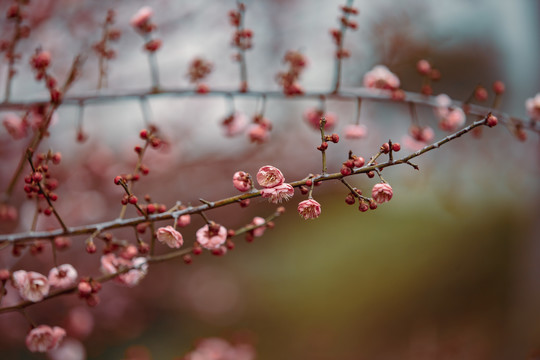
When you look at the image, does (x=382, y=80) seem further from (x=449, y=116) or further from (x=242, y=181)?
(x=242, y=181)

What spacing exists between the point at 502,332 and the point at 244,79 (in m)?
3.91

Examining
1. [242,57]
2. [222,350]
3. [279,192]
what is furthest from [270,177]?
[222,350]

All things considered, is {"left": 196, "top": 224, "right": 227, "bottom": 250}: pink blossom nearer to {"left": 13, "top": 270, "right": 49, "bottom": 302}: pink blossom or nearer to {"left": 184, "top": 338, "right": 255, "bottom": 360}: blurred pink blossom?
{"left": 13, "top": 270, "right": 49, "bottom": 302}: pink blossom

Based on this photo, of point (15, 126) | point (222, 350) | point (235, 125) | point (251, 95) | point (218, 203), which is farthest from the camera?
point (222, 350)

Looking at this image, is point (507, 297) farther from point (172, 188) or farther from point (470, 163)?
point (172, 188)

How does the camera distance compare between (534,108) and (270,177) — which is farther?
(534,108)

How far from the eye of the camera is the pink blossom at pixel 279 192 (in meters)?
0.76

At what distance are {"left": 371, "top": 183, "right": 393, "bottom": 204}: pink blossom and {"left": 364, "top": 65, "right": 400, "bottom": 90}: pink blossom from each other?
744 mm

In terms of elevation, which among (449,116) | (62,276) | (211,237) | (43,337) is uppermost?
(449,116)

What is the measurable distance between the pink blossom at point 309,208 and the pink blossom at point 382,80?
32.1 inches

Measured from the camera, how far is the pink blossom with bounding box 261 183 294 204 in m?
0.76

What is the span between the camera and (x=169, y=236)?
0.86 meters

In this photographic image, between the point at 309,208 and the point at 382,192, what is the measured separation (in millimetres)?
140

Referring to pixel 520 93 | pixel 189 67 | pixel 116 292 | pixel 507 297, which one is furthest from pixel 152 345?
pixel 520 93
